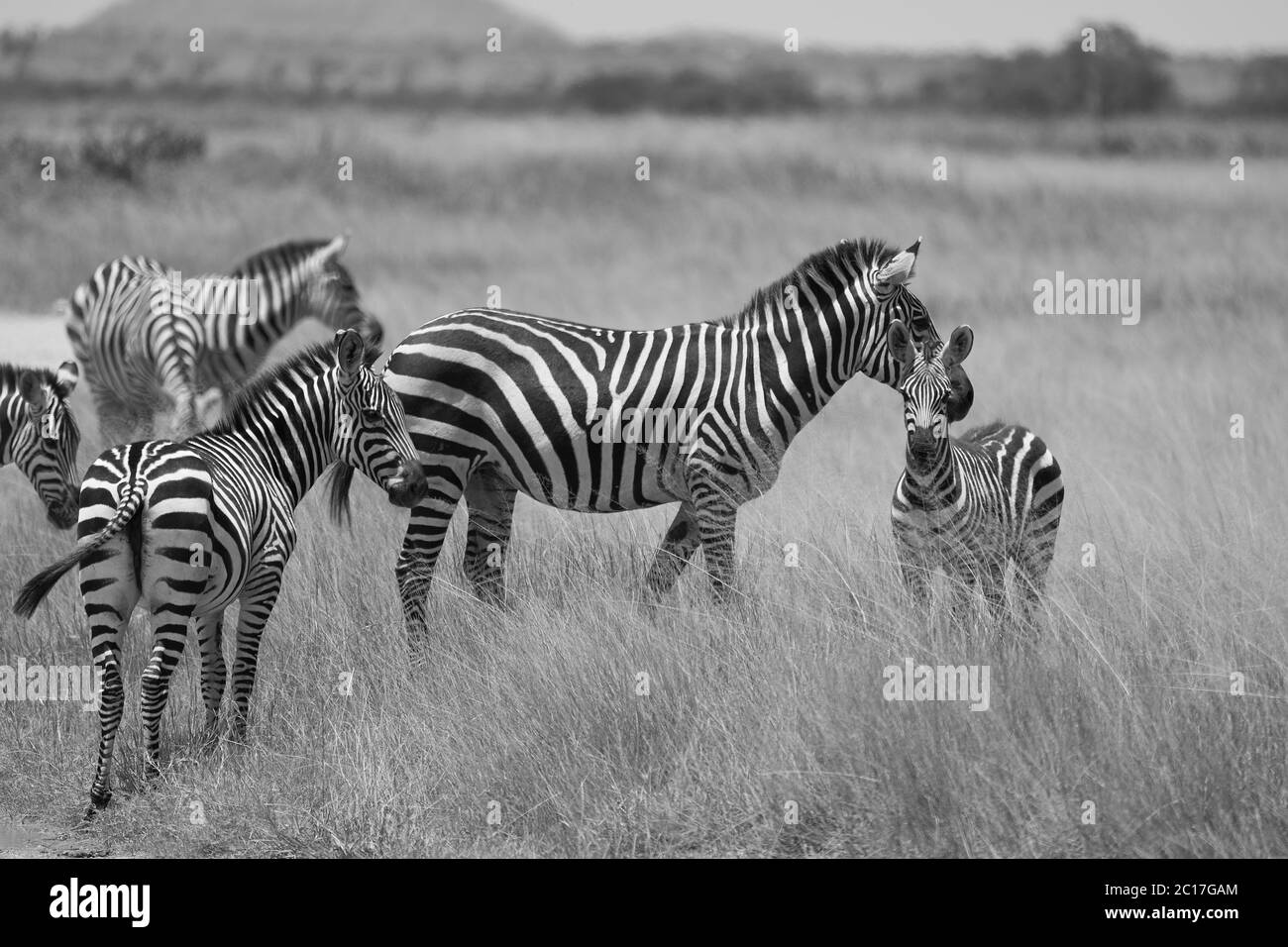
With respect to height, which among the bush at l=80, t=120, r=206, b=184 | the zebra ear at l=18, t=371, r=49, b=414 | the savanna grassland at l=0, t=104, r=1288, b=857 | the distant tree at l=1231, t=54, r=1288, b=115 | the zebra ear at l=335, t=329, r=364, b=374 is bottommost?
the savanna grassland at l=0, t=104, r=1288, b=857

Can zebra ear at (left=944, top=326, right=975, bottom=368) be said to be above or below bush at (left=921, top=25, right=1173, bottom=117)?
below

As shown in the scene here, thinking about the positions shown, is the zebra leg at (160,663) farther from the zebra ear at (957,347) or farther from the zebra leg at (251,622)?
the zebra ear at (957,347)

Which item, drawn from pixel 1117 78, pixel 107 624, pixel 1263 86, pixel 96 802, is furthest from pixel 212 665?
pixel 1263 86

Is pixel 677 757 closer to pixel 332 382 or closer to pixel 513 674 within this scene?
pixel 513 674

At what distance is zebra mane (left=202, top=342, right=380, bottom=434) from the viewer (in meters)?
6.68

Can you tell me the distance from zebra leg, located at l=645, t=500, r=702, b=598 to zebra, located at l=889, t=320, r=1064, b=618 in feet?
3.89

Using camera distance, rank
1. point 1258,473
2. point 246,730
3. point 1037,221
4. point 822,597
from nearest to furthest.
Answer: point 246,730
point 822,597
point 1258,473
point 1037,221

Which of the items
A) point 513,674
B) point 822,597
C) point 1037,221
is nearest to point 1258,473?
point 822,597

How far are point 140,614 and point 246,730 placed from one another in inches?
68.9

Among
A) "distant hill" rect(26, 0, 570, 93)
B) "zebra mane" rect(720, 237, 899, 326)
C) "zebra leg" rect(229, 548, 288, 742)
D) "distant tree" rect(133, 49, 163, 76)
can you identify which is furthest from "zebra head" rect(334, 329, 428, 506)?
"distant tree" rect(133, 49, 163, 76)

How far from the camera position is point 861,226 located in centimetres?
2520

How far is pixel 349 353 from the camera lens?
261 inches

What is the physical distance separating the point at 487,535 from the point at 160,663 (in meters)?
2.28

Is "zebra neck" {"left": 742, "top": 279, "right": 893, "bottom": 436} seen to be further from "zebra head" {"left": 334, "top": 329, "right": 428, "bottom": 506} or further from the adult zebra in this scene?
"zebra head" {"left": 334, "top": 329, "right": 428, "bottom": 506}
